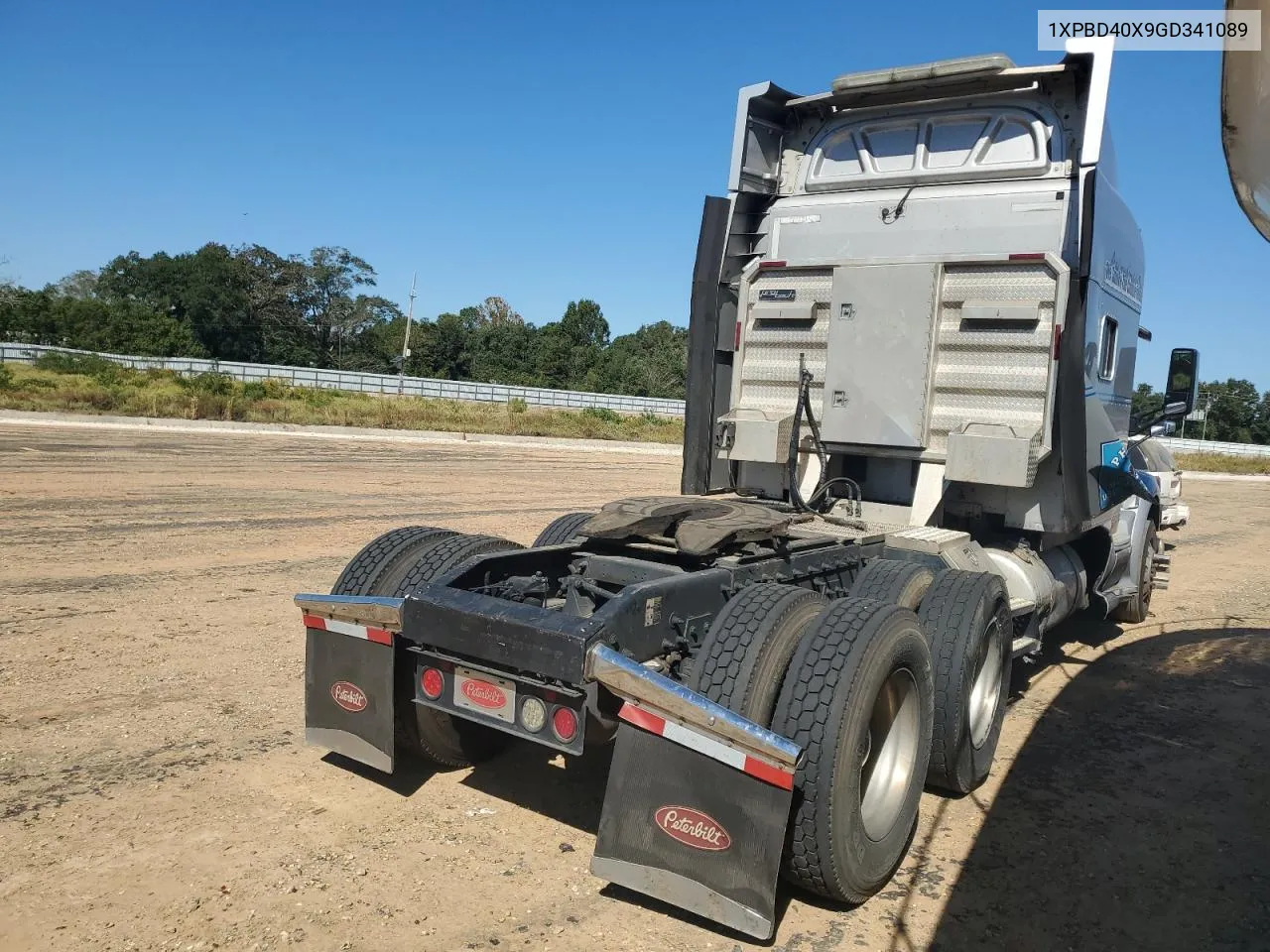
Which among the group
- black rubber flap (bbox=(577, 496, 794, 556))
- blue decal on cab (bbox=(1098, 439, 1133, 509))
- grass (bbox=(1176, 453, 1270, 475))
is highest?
blue decal on cab (bbox=(1098, 439, 1133, 509))

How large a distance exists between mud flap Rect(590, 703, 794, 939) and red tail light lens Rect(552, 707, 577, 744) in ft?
0.61

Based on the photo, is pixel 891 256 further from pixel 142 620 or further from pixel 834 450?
pixel 142 620

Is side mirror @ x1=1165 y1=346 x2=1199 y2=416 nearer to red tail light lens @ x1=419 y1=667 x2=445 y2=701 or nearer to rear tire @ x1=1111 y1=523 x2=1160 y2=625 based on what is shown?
rear tire @ x1=1111 y1=523 x2=1160 y2=625

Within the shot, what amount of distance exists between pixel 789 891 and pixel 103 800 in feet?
9.42

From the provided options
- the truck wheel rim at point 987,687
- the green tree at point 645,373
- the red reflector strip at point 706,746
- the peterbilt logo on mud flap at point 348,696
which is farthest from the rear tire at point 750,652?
the green tree at point 645,373

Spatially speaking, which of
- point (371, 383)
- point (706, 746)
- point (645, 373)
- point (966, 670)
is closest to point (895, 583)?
point (966, 670)

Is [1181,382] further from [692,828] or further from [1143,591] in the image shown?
[692,828]

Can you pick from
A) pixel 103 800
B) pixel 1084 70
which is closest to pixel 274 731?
pixel 103 800

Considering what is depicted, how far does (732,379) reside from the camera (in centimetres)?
695

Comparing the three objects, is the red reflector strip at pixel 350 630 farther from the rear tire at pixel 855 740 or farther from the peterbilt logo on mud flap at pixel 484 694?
the rear tire at pixel 855 740

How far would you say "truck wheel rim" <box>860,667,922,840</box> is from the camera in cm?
388

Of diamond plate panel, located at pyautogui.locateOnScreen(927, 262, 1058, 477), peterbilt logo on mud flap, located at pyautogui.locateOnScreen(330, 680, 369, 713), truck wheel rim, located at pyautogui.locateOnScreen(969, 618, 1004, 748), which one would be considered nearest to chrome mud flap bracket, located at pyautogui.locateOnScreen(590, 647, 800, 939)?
peterbilt logo on mud flap, located at pyautogui.locateOnScreen(330, 680, 369, 713)

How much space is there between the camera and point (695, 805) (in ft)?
10.4

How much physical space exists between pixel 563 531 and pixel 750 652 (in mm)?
2441
